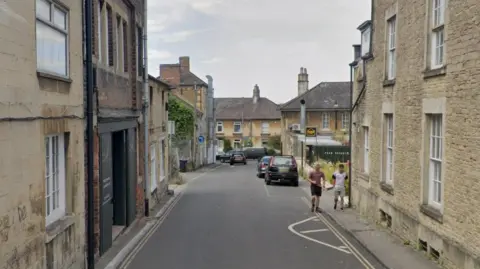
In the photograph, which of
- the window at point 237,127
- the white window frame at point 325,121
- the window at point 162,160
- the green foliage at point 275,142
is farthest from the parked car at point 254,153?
the window at point 162,160

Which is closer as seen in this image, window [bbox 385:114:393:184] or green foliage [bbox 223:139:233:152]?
window [bbox 385:114:393:184]

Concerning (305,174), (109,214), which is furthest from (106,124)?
(305,174)

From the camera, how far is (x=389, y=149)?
14195mm

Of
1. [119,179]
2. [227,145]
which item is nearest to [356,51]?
[119,179]

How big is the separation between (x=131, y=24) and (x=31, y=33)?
8567mm

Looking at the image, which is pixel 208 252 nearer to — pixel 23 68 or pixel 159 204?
pixel 23 68

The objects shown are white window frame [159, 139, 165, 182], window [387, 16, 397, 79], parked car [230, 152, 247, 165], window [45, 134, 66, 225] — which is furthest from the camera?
parked car [230, 152, 247, 165]

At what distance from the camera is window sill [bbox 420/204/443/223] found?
10.0m

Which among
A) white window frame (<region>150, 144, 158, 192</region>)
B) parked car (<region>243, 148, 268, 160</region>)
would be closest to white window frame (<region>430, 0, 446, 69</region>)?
white window frame (<region>150, 144, 158, 192</region>)

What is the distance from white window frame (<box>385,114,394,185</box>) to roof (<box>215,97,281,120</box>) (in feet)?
217

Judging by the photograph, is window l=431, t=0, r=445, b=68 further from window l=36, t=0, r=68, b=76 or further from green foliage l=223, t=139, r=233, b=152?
green foliage l=223, t=139, r=233, b=152

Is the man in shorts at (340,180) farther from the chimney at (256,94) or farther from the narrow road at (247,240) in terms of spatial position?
the chimney at (256,94)

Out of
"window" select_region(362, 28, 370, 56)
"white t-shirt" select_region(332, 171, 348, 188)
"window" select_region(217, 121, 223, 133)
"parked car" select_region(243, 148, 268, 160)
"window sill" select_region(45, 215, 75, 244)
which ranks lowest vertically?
→ "parked car" select_region(243, 148, 268, 160)

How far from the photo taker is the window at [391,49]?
13.9m
